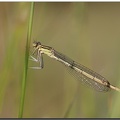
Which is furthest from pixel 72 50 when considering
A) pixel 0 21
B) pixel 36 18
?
pixel 0 21

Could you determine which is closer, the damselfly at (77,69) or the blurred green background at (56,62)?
the blurred green background at (56,62)

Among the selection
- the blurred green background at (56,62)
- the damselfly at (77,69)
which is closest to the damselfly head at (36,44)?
the damselfly at (77,69)

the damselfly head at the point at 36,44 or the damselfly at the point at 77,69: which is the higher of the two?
the damselfly head at the point at 36,44

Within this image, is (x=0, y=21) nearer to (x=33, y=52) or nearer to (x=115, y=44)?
(x=33, y=52)

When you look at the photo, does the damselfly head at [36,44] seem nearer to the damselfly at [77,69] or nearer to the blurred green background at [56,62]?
the damselfly at [77,69]

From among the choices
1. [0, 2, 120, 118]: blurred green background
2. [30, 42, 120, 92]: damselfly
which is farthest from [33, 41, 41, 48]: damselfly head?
[0, 2, 120, 118]: blurred green background

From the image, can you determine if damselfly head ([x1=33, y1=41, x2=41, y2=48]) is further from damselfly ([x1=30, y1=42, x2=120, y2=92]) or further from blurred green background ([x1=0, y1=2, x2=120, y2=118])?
blurred green background ([x1=0, y1=2, x2=120, y2=118])
